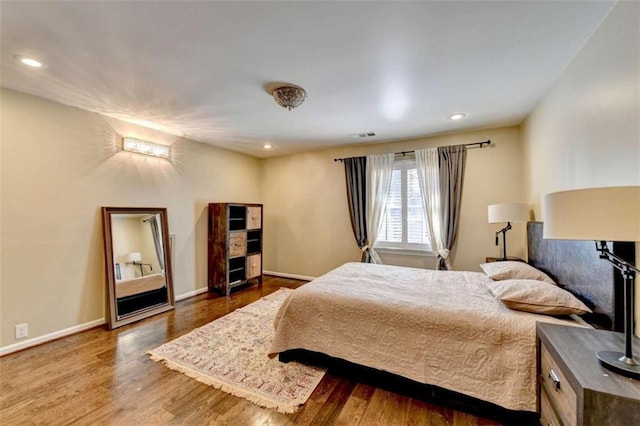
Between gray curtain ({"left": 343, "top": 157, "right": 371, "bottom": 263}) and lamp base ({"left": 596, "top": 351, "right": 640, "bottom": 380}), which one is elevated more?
gray curtain ({"left": 343, "top": 157, "right": 371, "bottom": 263})

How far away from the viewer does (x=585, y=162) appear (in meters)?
1.92

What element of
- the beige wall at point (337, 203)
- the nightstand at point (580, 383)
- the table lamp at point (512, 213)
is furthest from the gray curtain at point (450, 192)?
the nightstand at point (580, 383)

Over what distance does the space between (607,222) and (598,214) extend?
39 millimetres

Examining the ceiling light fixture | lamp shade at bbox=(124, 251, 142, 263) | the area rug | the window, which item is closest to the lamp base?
the area rug

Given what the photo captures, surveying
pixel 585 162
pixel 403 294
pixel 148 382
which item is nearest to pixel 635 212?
pixel 585 162

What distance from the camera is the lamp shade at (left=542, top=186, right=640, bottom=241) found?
99 centimetres

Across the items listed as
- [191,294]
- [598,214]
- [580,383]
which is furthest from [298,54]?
[191,294]

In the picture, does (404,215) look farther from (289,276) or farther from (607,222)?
(607,222)

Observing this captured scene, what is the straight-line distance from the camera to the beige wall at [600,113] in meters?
1.42

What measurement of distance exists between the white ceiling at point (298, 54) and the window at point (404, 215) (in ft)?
3.75

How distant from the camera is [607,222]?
1031 mm

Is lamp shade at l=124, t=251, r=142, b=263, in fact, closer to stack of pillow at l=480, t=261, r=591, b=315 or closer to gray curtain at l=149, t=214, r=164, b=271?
gray curtain at l=149, t=214, r=164, b=271

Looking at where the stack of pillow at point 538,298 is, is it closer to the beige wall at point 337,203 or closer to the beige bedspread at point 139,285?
the beige wall at point 337,203

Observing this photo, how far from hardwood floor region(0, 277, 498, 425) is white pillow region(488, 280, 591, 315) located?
776 mm
